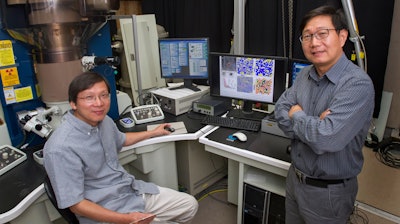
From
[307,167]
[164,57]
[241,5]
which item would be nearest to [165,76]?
[164,57]

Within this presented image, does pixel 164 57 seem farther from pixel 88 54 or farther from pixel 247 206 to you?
pixel 247 206

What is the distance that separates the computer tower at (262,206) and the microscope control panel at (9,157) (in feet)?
4.23

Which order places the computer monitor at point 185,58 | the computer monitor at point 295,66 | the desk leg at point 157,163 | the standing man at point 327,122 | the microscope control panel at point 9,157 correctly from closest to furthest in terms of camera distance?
the standing man at point 327,122 → the microscope control panel at point 9,157 → the computer monitor at point 295,66 → the desk leg at point 157,163 → the computer monitor at point 185,58

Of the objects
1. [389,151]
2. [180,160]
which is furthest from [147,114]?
[389,151]

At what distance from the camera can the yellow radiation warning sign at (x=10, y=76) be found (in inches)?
64.6

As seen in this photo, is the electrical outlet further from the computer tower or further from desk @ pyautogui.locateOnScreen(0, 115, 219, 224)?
desk @ pyautogui.locateOnScreen(0, 115, 219, 224)

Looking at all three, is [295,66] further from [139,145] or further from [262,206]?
[139,145]

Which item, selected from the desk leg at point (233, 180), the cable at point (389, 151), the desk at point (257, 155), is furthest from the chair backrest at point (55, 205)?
the cable at point (389, 151)

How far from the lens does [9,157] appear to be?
161cm

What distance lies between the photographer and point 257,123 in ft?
6.40

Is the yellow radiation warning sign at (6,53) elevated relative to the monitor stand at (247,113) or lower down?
elevated

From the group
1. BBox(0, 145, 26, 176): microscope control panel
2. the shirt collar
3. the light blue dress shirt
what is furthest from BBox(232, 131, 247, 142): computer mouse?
BBox(0, 145, 26, 176): microscope control panel

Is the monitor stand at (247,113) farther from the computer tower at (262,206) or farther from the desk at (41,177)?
the computer tower at (262,206)

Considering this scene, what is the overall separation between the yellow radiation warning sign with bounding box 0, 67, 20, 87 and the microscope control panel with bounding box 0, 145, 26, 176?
360mm
